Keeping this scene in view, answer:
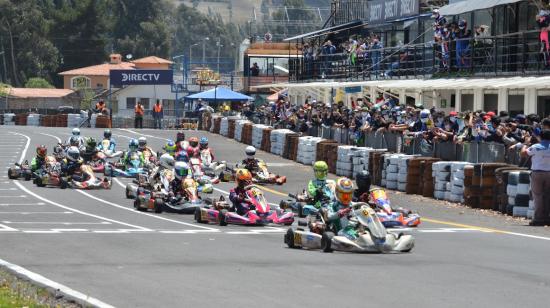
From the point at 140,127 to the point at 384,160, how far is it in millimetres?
33159

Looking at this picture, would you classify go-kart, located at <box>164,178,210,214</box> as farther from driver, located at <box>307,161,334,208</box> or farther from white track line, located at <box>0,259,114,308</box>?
white track line, located at <box>0,259,114,308</box>

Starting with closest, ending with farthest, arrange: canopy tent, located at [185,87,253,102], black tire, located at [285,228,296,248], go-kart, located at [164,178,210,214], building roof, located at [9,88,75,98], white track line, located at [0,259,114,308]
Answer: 1. white track line, located at [0,259,114,308]
2. black tire, located at [285,228,296,248]
3. go-kart, located at [164,178,210,214]
4. canopy tent, located at [185,87,253,102]
5. building roof, located at [9,88,75,98]

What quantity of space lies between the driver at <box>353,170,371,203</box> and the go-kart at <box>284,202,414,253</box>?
81 cm

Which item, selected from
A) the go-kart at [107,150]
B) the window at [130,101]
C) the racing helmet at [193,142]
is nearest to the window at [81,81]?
the window at [130,101]

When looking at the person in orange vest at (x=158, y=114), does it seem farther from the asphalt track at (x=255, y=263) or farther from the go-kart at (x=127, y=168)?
the asphalt track at (x=255, y=263)

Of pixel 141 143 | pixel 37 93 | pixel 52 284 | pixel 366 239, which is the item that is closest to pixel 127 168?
pixel 141 143

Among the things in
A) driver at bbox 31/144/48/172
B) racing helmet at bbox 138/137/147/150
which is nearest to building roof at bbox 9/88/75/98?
racing helmet at bbox 138/137/147/150

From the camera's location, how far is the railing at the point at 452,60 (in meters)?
29.2

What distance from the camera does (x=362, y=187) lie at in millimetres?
16156

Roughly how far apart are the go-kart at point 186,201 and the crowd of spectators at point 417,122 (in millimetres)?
5821

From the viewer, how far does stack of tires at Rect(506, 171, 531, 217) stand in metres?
20.6

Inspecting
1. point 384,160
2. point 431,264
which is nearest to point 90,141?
point 384,160

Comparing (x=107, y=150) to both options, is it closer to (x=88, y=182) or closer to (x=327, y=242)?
(x=88, y=182)

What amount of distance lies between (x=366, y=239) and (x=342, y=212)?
1.73 ft
